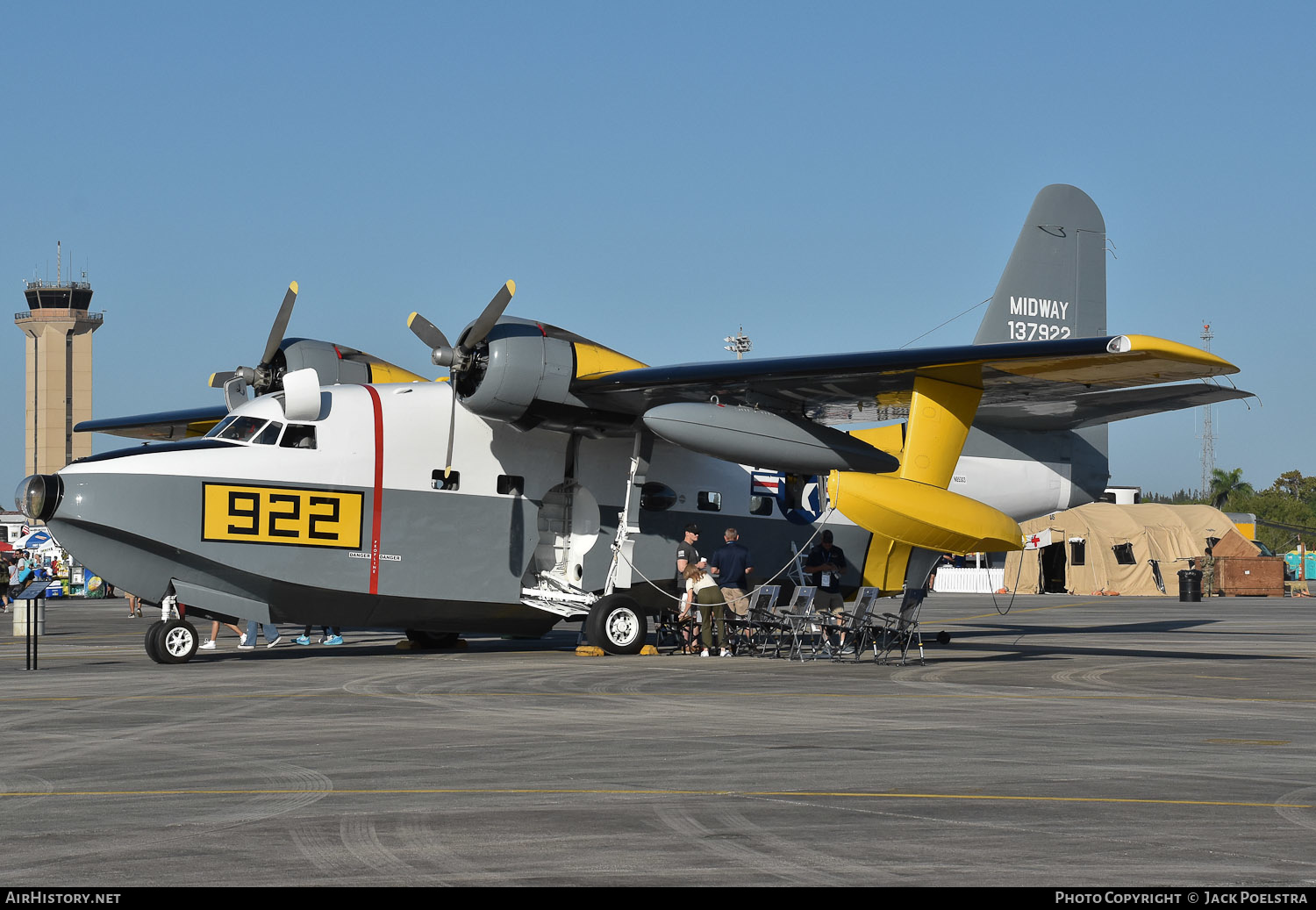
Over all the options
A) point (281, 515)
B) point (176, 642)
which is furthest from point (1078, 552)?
point (176, 642)

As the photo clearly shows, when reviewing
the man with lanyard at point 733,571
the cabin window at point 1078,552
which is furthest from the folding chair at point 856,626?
the cabin window at point 1078,552

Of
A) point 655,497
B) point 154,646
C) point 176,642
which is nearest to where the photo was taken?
point 154,646

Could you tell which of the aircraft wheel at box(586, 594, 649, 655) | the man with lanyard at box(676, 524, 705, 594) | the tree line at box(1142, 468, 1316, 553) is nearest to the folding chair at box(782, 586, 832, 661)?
the man with lanyard at box(676, 524, 705, 594)

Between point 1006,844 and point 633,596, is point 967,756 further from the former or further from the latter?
point 633,596

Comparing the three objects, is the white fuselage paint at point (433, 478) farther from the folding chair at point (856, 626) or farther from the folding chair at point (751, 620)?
the folding chair at point (856, 626)

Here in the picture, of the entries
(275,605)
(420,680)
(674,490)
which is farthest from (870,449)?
(275,605)

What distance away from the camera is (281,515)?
17.2 metres

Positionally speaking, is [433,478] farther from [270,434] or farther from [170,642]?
[170,642]

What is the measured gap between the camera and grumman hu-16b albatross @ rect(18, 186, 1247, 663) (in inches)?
647

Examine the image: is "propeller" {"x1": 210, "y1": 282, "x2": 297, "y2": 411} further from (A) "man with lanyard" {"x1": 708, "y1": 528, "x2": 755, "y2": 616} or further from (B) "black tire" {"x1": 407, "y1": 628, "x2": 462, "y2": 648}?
(A) "man with lanyard" {"x1": 708, "y1": 528, "x2": 755, "y2": 616}

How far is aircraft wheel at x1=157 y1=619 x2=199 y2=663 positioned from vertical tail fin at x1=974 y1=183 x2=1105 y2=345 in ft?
41.4

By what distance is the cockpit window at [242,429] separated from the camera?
682 inches

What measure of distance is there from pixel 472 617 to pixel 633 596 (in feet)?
7.68

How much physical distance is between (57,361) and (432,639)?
11545cm
